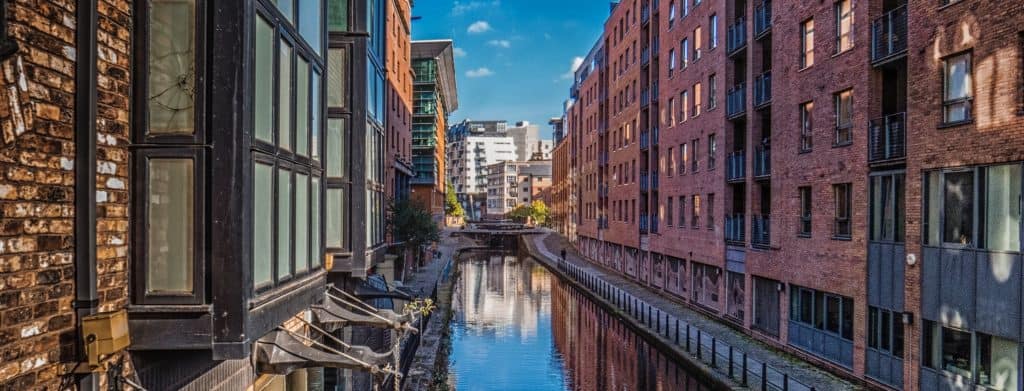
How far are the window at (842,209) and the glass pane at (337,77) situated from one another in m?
14.2

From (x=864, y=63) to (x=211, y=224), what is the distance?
57.3ft

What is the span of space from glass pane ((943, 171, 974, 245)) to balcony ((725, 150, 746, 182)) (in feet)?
38.1

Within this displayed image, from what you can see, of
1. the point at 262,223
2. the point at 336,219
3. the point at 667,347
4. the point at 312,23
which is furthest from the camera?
the point at 667,347

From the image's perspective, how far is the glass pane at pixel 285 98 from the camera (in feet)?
21.6

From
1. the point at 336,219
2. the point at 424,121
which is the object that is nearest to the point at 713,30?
the point at 336,219

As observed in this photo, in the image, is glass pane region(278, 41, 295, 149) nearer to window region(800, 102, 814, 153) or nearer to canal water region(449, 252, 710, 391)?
canal water region(449, 252, 710, 391)

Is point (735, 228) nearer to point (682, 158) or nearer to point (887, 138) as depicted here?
point (682, 158)

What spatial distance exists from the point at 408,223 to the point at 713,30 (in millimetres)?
18144

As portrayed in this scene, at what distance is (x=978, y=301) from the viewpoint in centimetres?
1339

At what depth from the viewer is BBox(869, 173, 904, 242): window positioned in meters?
16.3

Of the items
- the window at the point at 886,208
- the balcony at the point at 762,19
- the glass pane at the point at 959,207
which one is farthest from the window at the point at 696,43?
the glass pane at the point at 959,207

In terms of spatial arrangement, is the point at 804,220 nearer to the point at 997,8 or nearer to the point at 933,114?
the point at 933,114

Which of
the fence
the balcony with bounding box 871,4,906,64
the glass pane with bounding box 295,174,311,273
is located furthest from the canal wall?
the glass pane with bounding box 295,174,311,273

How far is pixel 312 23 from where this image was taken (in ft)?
25.9
